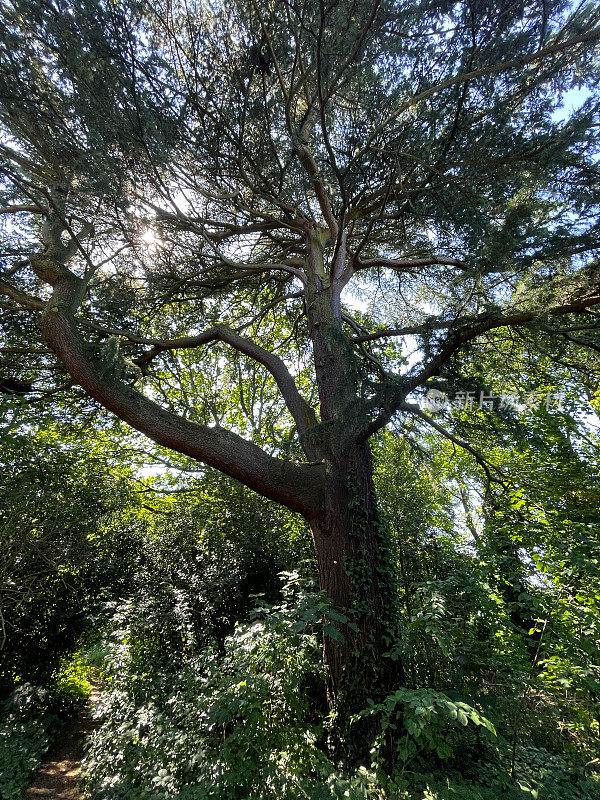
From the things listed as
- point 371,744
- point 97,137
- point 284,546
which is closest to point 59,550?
point 284,546

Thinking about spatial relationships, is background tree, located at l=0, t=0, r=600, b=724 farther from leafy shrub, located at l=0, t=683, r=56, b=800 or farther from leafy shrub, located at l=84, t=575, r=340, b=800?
leafy shrub, located at l=0, t=683, r=56, b=800

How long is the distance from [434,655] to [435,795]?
7.25 ft

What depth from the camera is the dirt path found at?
4.66 meters

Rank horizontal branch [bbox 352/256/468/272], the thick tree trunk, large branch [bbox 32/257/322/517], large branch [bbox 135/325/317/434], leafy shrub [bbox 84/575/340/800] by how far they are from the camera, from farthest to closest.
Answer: horizontal branch [bbox 352/256/468/272]
large branch [bbox 135/325/317/434]
large branch [bbox 32/257/322/517]
the thick tree trunk
leafy shrub [bbox 84/575/340/800]

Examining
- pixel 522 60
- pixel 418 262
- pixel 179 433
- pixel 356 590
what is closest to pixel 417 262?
pixel 418 262

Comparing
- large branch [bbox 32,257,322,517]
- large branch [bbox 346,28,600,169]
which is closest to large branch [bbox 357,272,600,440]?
large branch [bbox 32,257,322,517]

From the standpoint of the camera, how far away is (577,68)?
3.60 meters

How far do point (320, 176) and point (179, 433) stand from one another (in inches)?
149

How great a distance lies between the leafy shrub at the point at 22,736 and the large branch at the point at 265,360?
527cm

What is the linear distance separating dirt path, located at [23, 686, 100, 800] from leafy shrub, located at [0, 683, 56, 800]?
17cm

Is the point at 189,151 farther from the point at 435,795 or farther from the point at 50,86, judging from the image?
the point at 435,795

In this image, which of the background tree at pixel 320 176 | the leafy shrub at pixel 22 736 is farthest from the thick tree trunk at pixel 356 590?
the leafy shrub at pixel 22 736

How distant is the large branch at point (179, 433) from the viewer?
13.1 feet

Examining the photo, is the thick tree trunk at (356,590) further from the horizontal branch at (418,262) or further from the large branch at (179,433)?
the horizontal branch at (418,262)
